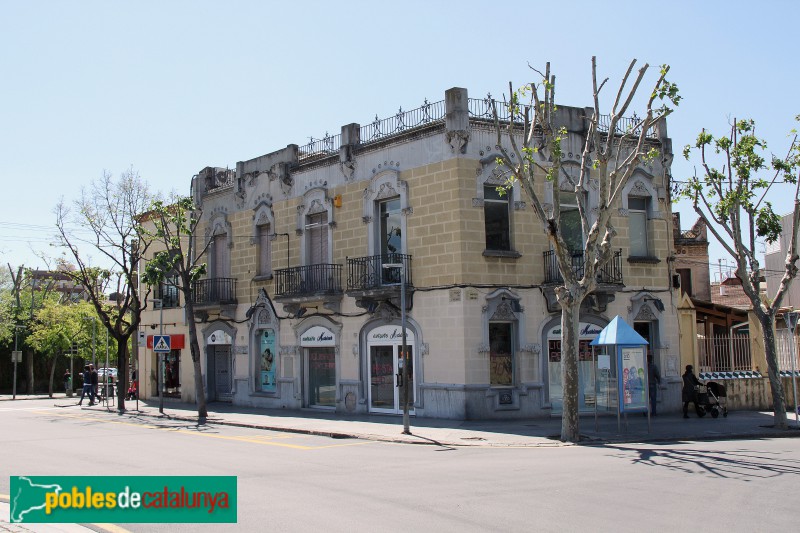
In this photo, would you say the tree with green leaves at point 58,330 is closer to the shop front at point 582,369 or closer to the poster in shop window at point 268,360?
the poster in shop window at point 268,360

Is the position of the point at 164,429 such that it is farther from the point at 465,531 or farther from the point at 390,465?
the point at 465,531

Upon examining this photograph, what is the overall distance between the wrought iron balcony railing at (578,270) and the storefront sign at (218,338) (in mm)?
13386

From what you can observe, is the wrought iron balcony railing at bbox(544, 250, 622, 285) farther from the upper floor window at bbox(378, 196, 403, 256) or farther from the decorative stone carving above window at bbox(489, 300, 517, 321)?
the upper floor window at bbox(378, 196, 403, 256)

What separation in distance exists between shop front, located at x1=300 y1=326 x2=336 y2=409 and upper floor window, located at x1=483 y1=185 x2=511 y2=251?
6.50m

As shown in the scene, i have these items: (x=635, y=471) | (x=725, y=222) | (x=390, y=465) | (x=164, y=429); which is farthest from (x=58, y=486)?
(x=725, y=222)

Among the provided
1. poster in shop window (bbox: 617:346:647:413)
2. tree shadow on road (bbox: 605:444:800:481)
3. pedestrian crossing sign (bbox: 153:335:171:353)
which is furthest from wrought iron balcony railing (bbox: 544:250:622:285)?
pedestrian crossing sign (bbox: 153:335:171:353)

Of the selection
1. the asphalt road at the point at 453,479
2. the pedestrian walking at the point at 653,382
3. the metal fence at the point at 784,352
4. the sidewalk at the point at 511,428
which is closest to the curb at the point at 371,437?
the sidewalk at the point at 511,428

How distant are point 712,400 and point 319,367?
12797mm

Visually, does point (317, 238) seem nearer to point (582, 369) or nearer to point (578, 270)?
point (578, 270)

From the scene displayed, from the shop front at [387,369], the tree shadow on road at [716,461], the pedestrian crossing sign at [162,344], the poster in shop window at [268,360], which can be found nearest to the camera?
the tree shadow on road at [716,461]

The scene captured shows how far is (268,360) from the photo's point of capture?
2880 centimetres

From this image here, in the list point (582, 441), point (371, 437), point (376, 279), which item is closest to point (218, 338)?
point (376, 279)

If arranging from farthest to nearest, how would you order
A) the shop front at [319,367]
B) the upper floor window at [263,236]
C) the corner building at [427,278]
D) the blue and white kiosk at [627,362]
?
1. the upper floor window at [263,236]
2. the shop front at [319,367]
3. the corner building at [427,278]
4. the blue and white kiosk at [627,362]

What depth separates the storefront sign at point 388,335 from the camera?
2327 cm
